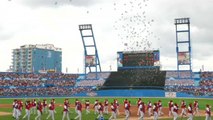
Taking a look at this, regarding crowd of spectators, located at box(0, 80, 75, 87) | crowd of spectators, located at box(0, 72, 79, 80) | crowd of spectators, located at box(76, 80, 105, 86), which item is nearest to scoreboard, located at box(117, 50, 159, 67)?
crowd of spectators, located at box(76, 80, 105, 86)

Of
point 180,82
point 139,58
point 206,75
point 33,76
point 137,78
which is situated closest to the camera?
point 180,82

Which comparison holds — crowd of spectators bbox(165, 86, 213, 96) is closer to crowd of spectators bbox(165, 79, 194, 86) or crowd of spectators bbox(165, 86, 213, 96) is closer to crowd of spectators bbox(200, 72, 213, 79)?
crowd of spectators bbox(165, 79, 194, 86)

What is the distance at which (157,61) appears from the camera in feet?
313

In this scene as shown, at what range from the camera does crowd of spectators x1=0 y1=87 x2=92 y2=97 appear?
86062 millimetres

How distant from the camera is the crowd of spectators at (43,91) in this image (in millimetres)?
86062

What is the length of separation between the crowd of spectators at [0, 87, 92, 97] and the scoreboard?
41.7 ft

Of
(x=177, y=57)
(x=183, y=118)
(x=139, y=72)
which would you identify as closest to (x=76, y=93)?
(x=139, y=72)

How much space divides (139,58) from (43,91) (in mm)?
26800

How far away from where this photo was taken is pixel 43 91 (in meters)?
89.2

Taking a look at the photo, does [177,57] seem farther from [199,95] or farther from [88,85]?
[88,85]

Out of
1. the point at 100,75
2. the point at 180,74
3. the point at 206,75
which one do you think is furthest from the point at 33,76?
the point at 206,75

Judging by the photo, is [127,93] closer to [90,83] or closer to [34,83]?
[90,83]

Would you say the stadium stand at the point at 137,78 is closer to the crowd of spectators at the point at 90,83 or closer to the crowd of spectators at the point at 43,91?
the crowd of spectators at the point at 90,83

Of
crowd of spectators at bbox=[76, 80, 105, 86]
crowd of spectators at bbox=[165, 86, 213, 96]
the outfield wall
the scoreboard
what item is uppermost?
the scoreboard
